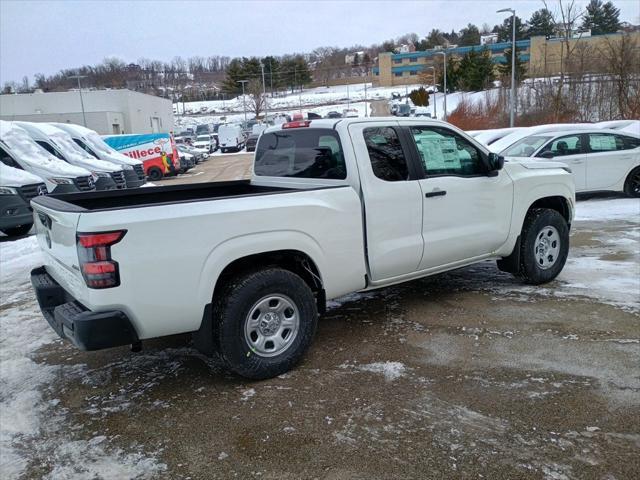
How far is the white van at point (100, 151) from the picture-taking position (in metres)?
19.6

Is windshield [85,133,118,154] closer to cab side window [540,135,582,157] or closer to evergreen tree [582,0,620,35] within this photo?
cab side window [540,135,582,157]

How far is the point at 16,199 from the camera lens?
1124 centimetres

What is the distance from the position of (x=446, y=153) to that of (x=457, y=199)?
473 millimetres

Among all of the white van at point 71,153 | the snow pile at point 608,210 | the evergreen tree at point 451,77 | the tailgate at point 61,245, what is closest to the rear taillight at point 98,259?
the tailgate at point 61,245

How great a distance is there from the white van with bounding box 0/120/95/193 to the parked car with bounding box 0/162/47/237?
4.12 feet

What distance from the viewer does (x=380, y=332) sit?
5047mm

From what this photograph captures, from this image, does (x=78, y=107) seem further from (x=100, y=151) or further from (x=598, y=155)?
(x=598, y=155)

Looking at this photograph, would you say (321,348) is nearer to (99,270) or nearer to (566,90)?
(99,270)

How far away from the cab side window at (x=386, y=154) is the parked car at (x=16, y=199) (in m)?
8.64

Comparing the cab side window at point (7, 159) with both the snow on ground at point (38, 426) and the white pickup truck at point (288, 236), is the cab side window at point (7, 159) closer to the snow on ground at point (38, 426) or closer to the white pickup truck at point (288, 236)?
the snow on ground at point (38, 426)

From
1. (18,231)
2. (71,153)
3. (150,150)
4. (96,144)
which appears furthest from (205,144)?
(18,231)

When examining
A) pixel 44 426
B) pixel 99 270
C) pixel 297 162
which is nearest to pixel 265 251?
pixel 99 270

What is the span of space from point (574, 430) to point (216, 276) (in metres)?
2.47

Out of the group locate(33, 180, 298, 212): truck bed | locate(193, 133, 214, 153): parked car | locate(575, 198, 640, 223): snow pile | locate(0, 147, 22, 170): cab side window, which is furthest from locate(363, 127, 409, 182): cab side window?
locate(193, 133, 214, 153): parked car
